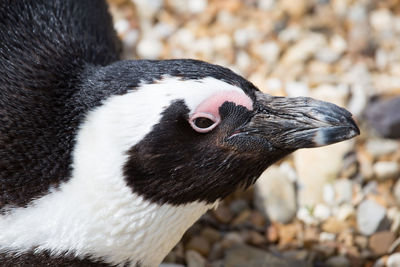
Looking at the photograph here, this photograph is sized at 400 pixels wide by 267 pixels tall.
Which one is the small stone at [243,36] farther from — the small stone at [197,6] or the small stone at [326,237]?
the small stone at [326,237]

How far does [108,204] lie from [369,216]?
4.43ft

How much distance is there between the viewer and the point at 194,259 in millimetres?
2904

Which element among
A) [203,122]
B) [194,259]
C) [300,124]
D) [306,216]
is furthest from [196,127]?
[306,216]

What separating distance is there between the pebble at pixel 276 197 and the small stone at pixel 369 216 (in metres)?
0.28

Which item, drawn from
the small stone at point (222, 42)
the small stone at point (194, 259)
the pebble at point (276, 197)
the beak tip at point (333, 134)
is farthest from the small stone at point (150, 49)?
the beak tip at point (333, 134)

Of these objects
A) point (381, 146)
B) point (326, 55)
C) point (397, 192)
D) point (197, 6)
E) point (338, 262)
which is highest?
point (197, 6)

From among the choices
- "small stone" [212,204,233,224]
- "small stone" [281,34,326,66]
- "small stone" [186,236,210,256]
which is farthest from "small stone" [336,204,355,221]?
"small stone" [281,34,326,66]

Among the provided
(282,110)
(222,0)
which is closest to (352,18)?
(222,0)

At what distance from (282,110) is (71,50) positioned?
2.33 ft

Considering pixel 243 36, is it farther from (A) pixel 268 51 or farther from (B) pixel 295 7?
(B) pixel 295 7

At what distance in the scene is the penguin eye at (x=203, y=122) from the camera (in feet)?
6.57

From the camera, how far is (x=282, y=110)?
2.11 metres

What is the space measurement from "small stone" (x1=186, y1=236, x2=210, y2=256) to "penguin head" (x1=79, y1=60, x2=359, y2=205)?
87 centimetres

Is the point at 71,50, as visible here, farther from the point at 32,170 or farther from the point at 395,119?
the point at 395,119
